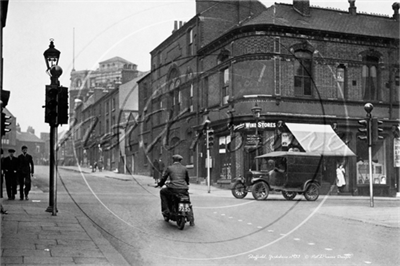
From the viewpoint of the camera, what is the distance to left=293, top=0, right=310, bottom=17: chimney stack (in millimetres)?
27812

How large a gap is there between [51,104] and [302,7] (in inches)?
774

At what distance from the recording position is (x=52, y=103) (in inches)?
466

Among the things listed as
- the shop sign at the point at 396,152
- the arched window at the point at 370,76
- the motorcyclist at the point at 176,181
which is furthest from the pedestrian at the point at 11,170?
the shop sign at the point at 396,152

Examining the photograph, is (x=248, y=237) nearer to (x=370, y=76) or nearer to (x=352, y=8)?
(x=370, y=76)

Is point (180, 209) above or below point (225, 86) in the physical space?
below

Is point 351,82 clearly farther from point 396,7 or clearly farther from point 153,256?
point 153,256

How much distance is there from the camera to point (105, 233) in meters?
9.87

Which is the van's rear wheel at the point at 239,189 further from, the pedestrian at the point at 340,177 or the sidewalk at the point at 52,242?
the pedestrian at the point at 340,177

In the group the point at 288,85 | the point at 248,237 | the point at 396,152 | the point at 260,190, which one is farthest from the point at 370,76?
the point at 248,237

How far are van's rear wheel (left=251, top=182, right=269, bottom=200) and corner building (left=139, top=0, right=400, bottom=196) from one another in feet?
21.3

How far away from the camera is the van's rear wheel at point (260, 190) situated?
715 inches

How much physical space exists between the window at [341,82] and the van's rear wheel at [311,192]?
394 inches

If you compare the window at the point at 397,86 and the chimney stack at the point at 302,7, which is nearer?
the chimney stack at the point at 302,7

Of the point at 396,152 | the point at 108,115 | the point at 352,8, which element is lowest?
the point at 396,152
